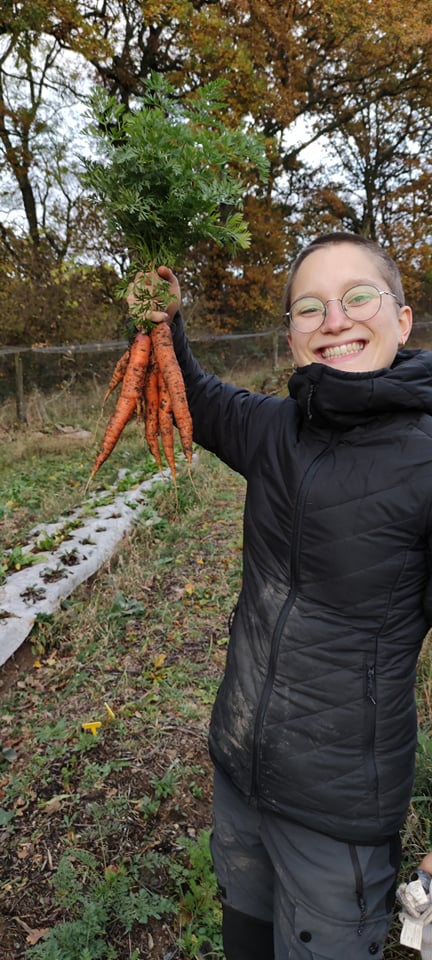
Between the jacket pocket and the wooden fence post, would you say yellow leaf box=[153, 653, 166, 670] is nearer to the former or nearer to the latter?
the jacket pocket

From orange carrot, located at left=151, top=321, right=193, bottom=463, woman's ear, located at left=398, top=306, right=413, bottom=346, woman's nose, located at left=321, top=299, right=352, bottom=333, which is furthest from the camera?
orange carrot, located at left=151, top=321, right=193, bottom=463

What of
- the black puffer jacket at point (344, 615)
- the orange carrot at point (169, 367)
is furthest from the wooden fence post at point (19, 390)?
the black puffer jacket at point (344, 615)

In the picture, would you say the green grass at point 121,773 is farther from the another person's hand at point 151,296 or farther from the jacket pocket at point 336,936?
the another person's hand at point 151,296

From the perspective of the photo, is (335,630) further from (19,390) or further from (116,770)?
(19,390)

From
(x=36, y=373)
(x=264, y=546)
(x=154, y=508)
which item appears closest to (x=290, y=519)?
(x=264, y=546)

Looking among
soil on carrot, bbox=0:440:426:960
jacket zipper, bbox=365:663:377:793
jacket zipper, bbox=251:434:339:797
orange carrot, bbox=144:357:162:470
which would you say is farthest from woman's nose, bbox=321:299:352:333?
soil on carrot, bbox=0:440:426:960

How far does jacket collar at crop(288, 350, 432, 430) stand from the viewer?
122 cm

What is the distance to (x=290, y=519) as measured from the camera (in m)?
1.38

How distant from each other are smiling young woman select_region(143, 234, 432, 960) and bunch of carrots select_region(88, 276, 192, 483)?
0.57 metres

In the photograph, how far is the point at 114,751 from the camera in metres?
2.78

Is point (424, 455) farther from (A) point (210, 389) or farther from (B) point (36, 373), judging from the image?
(B) point (36, 373)

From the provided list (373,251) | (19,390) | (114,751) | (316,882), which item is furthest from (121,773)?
(19,390)

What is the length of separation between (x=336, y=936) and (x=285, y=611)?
72cm

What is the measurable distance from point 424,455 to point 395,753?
2.28ft
